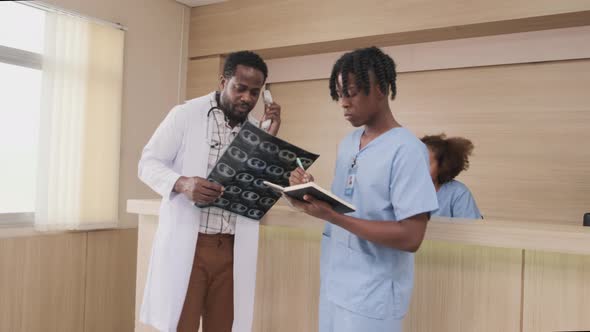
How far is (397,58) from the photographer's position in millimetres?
3732

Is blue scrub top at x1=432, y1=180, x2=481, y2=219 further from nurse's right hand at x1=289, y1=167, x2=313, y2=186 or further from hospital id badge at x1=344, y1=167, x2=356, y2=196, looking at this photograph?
nurse's right hand at x1=289, y1=167, x2=313, y2=186

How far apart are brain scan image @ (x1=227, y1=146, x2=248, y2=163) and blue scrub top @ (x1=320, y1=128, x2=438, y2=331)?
39cm

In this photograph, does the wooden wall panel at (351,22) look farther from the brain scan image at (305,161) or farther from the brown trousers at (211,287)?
the brown trousers at (211,287)

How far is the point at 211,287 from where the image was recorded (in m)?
1.87

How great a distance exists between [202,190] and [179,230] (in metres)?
0.22

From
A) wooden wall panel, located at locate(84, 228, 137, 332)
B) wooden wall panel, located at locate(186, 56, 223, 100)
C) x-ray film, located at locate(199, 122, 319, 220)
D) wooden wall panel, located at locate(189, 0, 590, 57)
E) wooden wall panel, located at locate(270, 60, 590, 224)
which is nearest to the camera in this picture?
x-ray film, located at locate(199, 122, 319, 220)

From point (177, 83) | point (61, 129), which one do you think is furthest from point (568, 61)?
point (61, 129)

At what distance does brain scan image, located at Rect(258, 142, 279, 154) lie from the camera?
1633 millimetres

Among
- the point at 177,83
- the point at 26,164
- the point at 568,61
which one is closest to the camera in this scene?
the point at 568,61

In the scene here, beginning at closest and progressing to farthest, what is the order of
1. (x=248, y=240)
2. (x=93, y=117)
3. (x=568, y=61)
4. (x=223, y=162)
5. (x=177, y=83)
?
(x=223, y=162)
(x=248, y=240)
(x=568, y=61)
(x=93, y=117)
(x=177, y=83)

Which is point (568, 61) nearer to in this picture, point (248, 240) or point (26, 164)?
point (248, 240)

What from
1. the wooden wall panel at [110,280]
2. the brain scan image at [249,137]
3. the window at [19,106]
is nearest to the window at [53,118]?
the window at [19,106]

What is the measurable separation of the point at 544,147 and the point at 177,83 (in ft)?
9.87

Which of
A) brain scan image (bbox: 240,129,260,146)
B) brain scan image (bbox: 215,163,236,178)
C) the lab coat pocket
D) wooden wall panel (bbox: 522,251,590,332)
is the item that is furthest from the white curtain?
wooden wall panel (bbox: 522,251,590,332)
